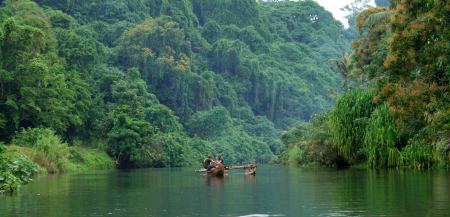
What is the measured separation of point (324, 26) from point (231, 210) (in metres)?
140

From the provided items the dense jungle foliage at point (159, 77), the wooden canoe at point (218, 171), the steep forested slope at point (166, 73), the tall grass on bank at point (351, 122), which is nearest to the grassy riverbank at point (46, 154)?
the dense jungle foliage at point (159, 77)

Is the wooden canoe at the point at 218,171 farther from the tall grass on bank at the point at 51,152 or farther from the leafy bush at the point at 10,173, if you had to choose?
the tall grass on bank at the point at 51,152

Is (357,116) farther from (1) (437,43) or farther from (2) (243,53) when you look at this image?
(2) (243,53)

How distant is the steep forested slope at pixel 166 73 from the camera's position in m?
66.0

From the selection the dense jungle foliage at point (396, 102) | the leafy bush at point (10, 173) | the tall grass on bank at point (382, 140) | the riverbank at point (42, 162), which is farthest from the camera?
the tall grass on bank at point (382, 140)

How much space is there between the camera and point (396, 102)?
94.6 feet

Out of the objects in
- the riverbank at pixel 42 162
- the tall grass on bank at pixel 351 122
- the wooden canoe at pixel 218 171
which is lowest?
the wooden canoe at pixel 218 171

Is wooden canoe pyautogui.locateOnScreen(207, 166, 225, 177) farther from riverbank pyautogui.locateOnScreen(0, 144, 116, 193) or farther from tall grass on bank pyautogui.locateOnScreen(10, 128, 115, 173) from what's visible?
tall grass on bank pyautogui.locateOnScreen(10, 128, 115, 173)

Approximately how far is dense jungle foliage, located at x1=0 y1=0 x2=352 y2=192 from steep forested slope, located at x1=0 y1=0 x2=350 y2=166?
16 centimetres

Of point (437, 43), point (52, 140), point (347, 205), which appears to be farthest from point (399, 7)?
point (52, 140)

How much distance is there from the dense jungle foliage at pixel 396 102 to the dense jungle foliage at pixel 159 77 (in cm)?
1804

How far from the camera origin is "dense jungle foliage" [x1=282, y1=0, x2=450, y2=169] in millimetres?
26752

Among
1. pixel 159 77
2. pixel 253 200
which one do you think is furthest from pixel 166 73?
pixel 253 200

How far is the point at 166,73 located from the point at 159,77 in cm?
116
